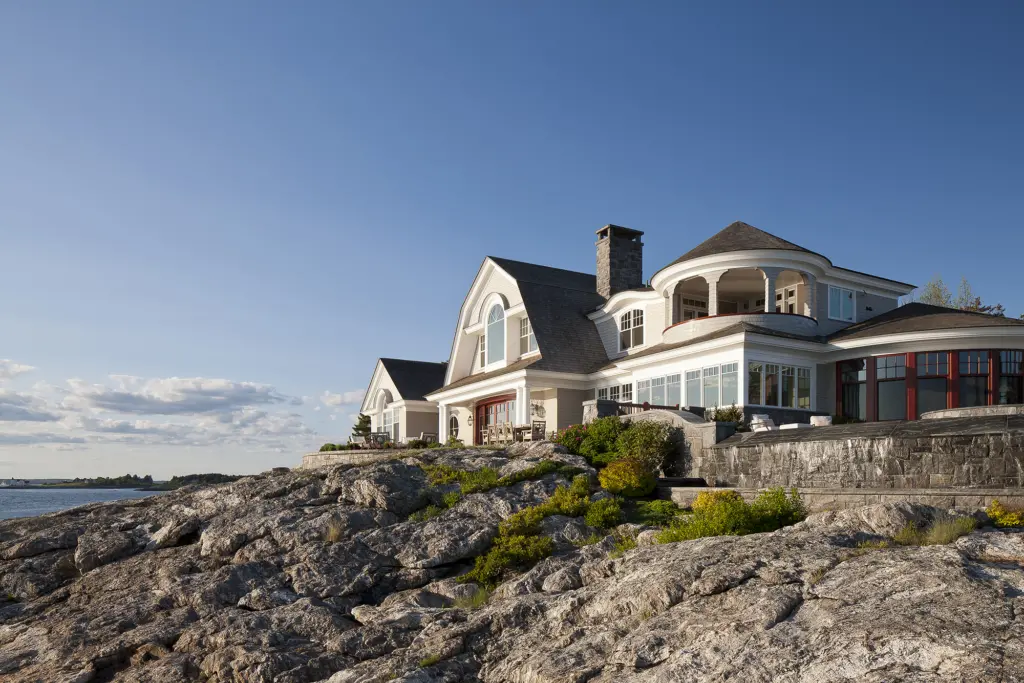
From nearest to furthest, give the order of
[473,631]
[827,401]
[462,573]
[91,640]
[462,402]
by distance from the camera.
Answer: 1. [473,631]
2. [91,640]
3. [462,573]
4. [827,401]
5. [462,402]

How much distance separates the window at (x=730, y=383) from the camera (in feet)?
75.8

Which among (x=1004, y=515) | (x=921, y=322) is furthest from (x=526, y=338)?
(x=1004, y=515)

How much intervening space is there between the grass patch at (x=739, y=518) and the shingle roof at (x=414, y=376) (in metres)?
28.7

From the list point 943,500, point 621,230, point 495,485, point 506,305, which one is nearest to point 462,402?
point 506,305

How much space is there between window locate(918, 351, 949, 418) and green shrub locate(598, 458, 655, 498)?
9.95m

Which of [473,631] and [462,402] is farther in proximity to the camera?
[462,402]

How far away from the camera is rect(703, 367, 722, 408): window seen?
23781 millimetres

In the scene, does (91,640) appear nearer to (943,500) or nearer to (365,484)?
(365,484)

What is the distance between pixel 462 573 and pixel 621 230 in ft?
75.1

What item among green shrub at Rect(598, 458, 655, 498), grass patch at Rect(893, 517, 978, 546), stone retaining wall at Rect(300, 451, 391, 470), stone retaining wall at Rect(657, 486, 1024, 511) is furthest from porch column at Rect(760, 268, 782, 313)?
grass patch at Rect(893, 517, 978, 546)

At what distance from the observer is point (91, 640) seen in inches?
473

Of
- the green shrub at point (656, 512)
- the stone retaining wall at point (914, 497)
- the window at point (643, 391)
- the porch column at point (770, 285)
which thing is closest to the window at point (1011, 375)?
the porch column at point (770, 285)

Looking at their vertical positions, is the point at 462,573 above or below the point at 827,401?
below

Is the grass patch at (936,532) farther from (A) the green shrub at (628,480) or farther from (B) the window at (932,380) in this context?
(B) the window at (932,380)
